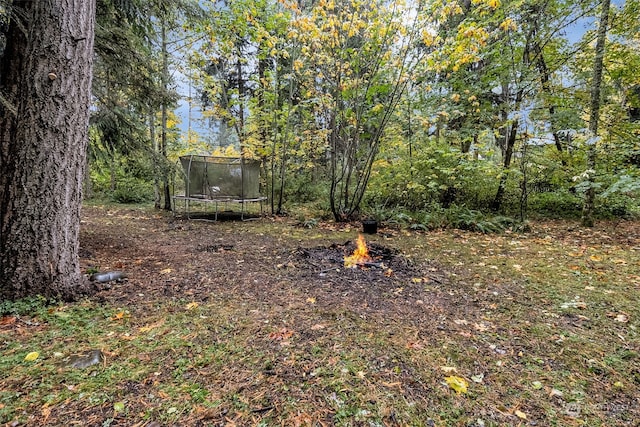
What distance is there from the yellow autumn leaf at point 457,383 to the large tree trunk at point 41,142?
269cm

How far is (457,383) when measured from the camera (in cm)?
154

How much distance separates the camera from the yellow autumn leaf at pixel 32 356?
1.58 metres

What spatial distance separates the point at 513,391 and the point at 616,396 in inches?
19.9

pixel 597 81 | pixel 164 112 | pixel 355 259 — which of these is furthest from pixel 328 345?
pixel 164 112

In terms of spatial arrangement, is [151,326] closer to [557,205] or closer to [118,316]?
[118,316]

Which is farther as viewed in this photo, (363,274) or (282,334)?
(363,274)

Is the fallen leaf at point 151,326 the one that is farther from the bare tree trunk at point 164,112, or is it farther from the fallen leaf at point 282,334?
the bare tree trunk at point 164,112

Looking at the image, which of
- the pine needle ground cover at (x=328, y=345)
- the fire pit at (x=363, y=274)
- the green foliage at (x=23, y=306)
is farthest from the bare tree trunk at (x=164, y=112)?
the green foliage at (x=23, y=306)

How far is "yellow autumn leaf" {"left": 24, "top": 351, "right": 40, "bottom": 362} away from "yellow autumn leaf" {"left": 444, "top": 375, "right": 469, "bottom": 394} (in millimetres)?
2207

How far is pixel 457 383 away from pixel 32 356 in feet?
7.47

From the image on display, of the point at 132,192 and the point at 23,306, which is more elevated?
the point at 132,192

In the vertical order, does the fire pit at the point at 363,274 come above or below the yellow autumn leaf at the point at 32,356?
above

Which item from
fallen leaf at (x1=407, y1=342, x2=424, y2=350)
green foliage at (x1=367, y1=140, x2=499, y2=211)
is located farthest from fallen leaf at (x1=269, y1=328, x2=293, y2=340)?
green foliage at (x1=367, y1=140, x2=499, y2=211)

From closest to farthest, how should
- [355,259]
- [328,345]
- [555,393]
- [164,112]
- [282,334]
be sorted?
[555,393] < [328,345] < [282,334] < [355,259] < [164,112]
